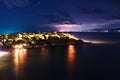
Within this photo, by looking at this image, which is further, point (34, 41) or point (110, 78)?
point (34, 41)

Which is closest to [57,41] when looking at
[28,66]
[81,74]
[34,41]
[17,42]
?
[34,41]

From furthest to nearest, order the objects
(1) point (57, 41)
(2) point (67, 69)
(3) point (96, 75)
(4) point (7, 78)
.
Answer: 1. (1) point (57, 41)
2. (2) point (67, 69)
3. (3) point (96, 75)
4. (4) point (7, 78)

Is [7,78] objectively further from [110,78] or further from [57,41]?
[57,41]

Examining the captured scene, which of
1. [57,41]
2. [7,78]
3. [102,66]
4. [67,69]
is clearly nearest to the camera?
[7,78]

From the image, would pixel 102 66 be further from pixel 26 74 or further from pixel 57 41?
pixel 57 41

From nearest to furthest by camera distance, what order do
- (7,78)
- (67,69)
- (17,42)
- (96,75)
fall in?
(7,78)
(96,75)
(67,69)
(17,42)

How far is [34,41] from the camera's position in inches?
6156

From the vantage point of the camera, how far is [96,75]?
6384cm

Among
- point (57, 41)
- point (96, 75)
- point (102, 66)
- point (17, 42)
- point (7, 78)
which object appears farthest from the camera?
point (57, 41)

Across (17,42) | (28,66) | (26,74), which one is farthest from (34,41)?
(26,74)

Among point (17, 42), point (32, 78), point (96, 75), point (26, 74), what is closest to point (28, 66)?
point (26, 74)

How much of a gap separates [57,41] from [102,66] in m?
87.9

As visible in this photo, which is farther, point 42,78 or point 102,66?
point 102,66

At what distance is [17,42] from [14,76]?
9199 centimetres
